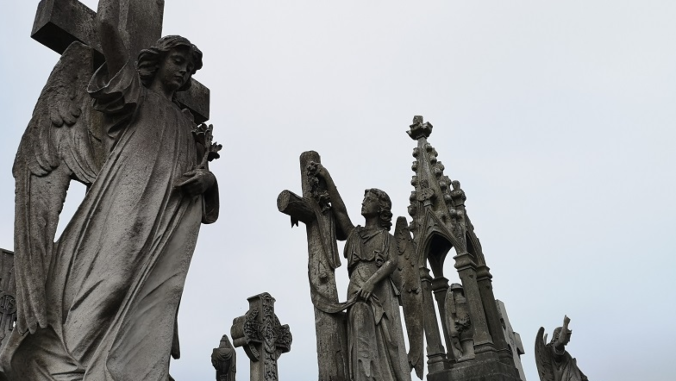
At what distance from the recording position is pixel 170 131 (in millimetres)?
3512

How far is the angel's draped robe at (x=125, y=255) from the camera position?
2.76m

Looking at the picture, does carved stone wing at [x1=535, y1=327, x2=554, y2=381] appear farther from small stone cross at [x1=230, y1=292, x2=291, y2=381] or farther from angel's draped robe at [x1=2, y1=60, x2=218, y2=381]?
angel's draped robe at [x1=2, y1=60, x2=218, y2=381]

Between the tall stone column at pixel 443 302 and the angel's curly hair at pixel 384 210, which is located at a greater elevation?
the tall stone column at pixel 443 302

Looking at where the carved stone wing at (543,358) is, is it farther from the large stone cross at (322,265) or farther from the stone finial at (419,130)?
the large stone cross at (322,265)

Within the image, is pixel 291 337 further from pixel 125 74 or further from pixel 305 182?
pixel 125 74

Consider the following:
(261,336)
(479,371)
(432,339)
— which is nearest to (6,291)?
(261,336)

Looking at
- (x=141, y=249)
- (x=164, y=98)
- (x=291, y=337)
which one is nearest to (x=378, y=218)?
(x=291, y=337)

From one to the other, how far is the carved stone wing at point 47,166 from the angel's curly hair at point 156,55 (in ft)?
0.96

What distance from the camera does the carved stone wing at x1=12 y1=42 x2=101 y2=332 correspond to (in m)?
2.83

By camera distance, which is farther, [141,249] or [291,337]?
[291,337]

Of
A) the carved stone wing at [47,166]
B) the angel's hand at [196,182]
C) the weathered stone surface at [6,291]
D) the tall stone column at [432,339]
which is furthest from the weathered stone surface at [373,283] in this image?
the tall stone column at [432,339]

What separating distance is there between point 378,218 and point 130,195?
15.2 ft

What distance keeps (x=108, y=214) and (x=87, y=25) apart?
1.40m

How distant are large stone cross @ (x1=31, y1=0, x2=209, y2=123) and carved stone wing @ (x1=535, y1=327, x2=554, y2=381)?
36.2ft
